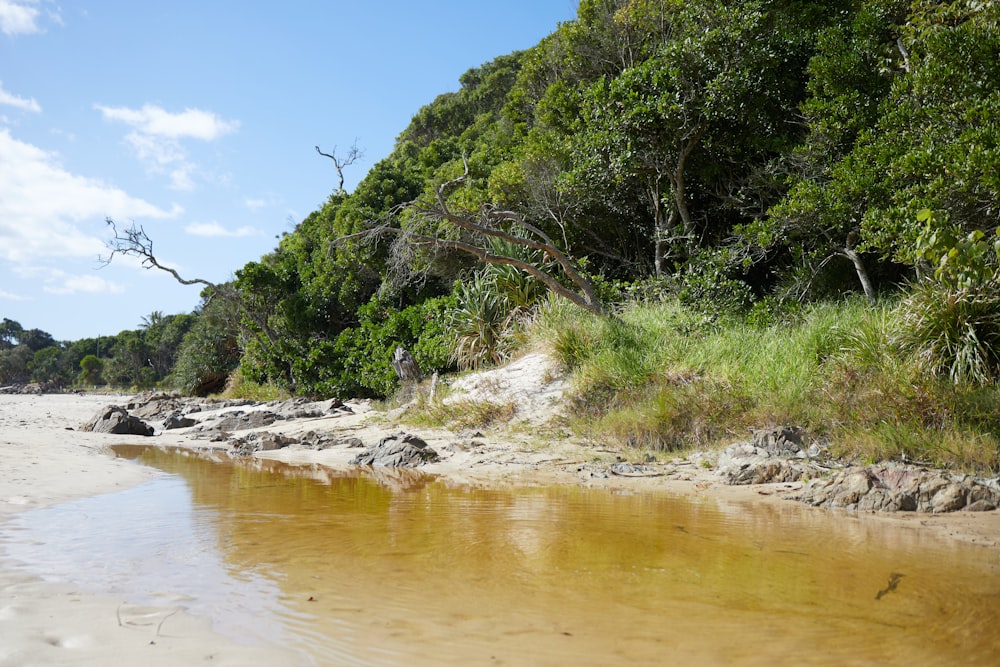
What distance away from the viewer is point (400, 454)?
848 centimetres

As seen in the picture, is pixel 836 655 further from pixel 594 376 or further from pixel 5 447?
pixel 5 447

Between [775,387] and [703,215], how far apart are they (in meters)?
8.27

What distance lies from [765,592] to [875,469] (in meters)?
3.32

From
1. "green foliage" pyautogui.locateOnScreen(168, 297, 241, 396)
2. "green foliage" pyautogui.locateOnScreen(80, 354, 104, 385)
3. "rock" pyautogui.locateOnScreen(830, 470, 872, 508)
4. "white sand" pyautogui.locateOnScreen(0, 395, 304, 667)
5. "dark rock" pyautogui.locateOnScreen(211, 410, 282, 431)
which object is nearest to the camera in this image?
"white sand" pyautogui.locateOnScreen(0, 395, 304, 667)

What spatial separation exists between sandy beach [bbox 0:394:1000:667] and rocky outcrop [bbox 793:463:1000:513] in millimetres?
157

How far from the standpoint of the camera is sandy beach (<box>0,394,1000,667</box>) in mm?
2197

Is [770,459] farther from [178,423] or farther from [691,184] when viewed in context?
[178,423]

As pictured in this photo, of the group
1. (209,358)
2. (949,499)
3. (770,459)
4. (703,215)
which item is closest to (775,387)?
(770,459)

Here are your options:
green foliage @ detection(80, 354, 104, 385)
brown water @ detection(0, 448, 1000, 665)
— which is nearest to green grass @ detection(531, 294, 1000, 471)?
brown water @ detection(0, 448, 1000, 665)

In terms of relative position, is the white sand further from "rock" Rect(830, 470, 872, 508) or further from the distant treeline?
the distant treeline

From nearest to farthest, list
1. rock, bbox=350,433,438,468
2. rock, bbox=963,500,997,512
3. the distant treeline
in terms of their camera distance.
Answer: rock, bbox=963,500,997,512 → rock, bbox=350,433,438,468 → the distant treeline

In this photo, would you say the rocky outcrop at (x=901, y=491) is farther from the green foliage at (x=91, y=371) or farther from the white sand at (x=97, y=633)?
the green foliage at (x=91, y=371)

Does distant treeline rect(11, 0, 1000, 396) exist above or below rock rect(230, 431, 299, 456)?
above

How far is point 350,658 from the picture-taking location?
220cm
